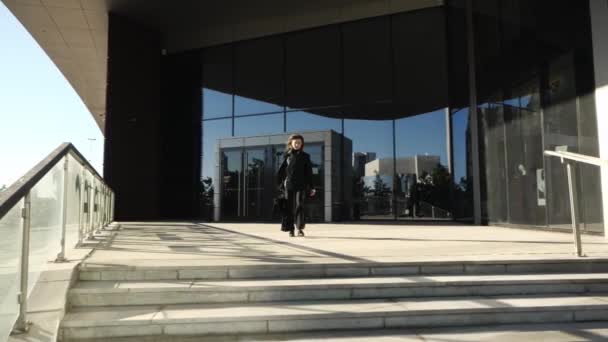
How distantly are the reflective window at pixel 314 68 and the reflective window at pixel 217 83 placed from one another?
2.18 m

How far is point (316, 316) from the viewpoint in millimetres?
3283

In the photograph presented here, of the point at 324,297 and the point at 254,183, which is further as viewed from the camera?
the point at 254,183

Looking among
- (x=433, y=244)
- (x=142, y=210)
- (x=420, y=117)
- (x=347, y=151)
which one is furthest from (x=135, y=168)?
(x=433, y=244)

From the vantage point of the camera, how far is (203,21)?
47.1 ft

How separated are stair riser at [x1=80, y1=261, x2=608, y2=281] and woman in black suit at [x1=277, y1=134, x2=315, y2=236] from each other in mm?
3267

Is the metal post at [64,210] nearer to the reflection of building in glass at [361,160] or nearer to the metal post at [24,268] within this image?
the metal post at [24,268]

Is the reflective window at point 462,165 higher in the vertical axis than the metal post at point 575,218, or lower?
higher

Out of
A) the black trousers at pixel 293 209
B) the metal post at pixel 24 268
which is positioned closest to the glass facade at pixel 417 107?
the black trousers at pixel 293 209

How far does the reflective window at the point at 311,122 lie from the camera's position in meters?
13.2

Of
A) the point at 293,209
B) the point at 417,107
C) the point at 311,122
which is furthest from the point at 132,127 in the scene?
the point at 417,107

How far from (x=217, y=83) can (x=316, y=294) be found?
12.4 metres

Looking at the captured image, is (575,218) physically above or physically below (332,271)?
above

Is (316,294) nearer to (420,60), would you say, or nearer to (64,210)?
(64,210)

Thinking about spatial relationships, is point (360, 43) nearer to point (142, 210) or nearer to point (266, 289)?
point (142, 210)
